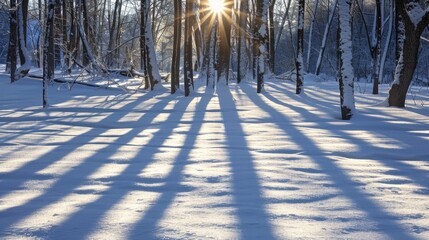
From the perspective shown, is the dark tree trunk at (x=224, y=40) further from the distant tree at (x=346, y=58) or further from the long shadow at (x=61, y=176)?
the long shadow at (x=61, y=176)

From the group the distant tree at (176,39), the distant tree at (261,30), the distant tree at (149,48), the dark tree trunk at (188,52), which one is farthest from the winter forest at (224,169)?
the distant tree at (149,48)

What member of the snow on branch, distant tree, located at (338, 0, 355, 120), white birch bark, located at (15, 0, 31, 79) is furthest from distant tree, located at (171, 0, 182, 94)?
distant tree, located at (338, 0, 355, 120)

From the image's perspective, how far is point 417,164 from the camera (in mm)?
5078

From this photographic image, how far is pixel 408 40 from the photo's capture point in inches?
407

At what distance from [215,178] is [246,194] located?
24.5 inches

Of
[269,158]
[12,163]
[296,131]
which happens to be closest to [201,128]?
[296,131]

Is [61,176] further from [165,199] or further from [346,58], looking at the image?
[346,58]

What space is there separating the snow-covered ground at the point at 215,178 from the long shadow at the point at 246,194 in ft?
0.05

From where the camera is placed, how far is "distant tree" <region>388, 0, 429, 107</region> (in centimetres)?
1011

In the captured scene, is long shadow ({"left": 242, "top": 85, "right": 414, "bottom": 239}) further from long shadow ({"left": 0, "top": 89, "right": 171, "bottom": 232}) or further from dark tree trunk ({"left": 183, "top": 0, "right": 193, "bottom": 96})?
dark tree trunk ({"left": 183, "top": 0, "right": 193, "bottom": 96})

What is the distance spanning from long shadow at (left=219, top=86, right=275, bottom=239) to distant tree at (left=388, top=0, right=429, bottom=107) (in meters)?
5.55

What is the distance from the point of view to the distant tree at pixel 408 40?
1011cm

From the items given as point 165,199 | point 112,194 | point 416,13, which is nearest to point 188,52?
point 416,13

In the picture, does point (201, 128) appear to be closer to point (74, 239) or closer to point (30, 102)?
point (74, 239)
